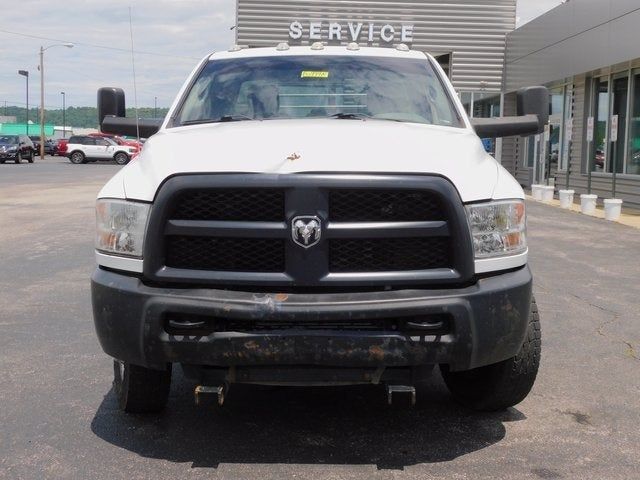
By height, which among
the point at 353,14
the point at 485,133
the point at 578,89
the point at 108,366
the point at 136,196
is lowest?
the point at 108,366

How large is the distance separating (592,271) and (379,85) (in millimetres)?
5385

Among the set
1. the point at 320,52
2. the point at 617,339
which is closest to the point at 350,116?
the point at 320,52

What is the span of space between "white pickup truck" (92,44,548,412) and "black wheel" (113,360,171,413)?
1.48 ft

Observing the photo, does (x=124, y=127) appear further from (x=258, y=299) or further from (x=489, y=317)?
(x=489, y=317)

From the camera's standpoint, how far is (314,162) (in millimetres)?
3309

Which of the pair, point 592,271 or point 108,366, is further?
point 592,271

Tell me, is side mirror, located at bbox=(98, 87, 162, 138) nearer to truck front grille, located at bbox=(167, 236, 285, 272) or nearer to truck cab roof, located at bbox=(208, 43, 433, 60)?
truck cab roof, located at bbox=(208, 43, 433, 60)

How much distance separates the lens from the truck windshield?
4633 millimetres

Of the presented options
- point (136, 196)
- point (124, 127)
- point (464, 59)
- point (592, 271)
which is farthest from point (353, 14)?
point (136, 196)

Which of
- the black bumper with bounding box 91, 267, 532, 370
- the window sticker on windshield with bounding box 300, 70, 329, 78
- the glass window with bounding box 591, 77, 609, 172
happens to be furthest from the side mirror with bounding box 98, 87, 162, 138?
the glass window with bounding box 591, 77, 609, 172

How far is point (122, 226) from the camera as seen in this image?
137 inches

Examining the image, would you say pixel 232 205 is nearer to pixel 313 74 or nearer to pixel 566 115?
pixel 313 74

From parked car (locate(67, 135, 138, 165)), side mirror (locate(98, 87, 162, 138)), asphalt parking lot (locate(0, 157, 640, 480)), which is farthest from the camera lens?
parked car (locate(67, 135, 138, 165))

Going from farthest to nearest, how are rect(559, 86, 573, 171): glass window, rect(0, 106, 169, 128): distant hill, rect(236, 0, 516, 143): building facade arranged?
rect(0, 106, 169, 128): distant hill, rect(236, 0, 516, 143): building facade, rect(559, 86, 573, 171): glass window
